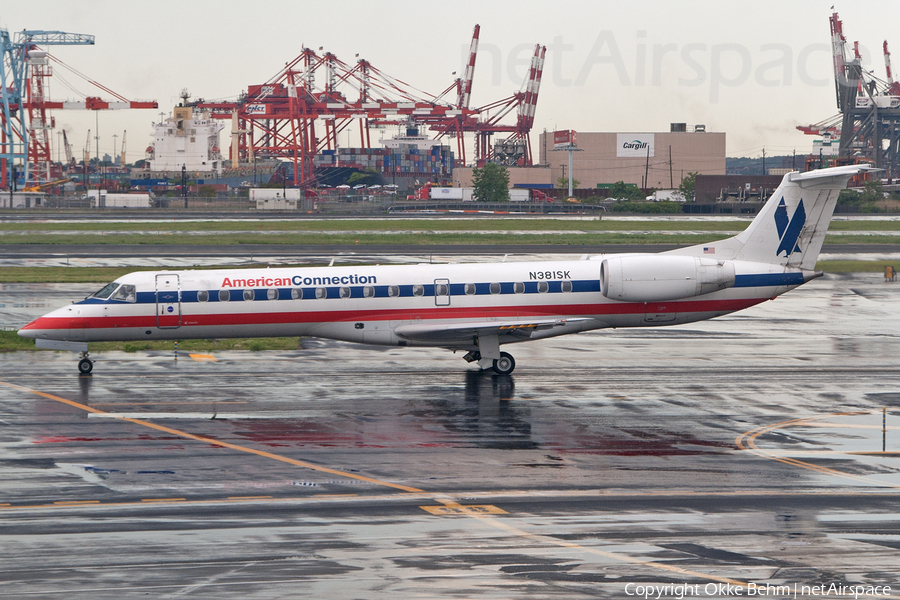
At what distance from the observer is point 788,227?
27.6 m

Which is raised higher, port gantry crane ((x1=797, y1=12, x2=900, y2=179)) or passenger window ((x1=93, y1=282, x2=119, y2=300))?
port gantry crane ((x1=797, y1=12, x2=900, y2=179))

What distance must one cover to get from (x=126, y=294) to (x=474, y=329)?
10.4 metres

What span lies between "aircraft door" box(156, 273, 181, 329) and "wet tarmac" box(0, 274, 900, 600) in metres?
1.73

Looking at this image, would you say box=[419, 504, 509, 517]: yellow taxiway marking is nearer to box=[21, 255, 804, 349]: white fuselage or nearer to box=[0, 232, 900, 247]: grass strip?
box=[21, 255, 804, 349]: white fuselage

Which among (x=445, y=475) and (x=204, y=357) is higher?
(x=204, y=357)

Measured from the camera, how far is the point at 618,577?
12.3m

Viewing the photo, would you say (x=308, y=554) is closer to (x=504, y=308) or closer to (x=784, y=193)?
(x=504, y=308)

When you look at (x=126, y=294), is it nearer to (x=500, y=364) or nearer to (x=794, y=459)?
(x=500, y=364)

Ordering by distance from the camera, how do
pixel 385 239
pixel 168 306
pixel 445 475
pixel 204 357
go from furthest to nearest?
pixel 385 239
pixel 204 357
pixel 168 306
pixel 445 475

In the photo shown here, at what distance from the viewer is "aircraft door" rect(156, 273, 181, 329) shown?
26250mm

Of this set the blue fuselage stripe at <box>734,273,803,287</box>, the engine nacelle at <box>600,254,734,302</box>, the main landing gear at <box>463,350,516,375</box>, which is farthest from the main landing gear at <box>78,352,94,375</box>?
the blue fuselage stripe at <box>734,273,803,287</box>

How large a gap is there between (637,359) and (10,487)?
1968cm

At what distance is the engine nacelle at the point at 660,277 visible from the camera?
2630cm

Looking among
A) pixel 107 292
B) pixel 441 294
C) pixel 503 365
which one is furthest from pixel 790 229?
pixel 107 292
